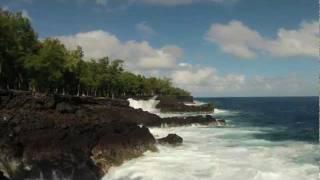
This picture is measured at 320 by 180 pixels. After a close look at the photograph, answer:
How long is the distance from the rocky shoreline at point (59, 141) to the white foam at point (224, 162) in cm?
135

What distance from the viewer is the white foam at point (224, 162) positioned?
3067 cm

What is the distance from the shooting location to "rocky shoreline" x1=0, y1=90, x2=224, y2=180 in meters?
31.6

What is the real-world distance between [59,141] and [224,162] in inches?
448

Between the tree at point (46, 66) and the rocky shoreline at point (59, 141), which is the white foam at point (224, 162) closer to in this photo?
the rocky shoreline at point (59, 141)

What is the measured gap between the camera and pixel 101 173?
32.0 m

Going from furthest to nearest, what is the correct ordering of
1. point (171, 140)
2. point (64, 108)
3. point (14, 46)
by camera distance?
point (14, 46) → point (64, 108) → point (171, 140)

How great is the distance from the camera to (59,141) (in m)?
34.2

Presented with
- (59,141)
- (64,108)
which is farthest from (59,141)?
(64,108)

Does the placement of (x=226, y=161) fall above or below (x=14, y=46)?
below

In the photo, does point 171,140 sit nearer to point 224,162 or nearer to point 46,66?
point 224,162

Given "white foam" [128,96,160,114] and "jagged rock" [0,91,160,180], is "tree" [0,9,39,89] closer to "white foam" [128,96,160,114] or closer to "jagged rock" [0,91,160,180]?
"white foam" [128,96,160,114]

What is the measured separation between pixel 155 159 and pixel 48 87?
52028 mm

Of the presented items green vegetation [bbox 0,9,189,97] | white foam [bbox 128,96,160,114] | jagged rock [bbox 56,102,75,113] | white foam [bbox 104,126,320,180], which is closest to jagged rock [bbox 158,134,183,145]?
white foam [bbox 104,126,320,180]

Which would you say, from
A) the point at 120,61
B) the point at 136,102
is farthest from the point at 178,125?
the point at 120,61
